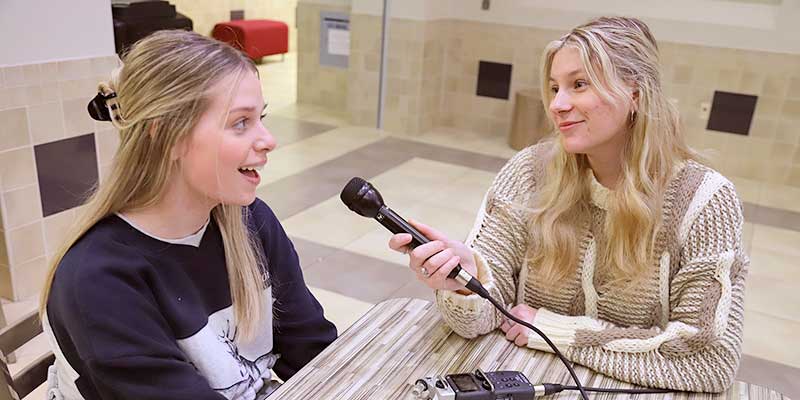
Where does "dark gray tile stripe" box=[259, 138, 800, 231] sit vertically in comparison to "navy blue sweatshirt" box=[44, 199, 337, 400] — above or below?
below

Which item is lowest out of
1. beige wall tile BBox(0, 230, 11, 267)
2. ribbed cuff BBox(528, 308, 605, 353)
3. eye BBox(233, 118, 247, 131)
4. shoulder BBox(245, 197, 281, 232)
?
beige wall tile BBox(0, 230, 11, 267)

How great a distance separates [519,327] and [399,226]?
0.29m

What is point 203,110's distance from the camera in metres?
0.99

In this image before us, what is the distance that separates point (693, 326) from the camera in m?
A: 1.11

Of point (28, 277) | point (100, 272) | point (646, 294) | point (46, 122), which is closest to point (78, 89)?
point (46, 122)

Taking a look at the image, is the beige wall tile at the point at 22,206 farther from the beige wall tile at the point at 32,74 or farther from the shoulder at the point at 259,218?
the shoulder at the point at 259,218

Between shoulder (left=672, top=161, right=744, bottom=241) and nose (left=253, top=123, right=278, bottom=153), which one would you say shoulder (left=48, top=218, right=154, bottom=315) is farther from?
shoulder (left=672, top=161, right=744, bottom=241)

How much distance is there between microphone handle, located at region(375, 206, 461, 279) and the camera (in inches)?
40.4

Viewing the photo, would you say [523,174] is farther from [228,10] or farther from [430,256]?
[228,10]

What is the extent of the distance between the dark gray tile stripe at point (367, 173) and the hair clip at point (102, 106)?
2431 millimetres

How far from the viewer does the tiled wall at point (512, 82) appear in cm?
438

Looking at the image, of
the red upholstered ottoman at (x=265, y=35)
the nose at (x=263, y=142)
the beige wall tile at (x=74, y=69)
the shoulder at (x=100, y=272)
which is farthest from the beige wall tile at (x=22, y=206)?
the red upholstered ottoman at (x=265, y=35)

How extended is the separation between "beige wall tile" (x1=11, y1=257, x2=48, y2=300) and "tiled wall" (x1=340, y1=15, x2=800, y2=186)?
3.12 m

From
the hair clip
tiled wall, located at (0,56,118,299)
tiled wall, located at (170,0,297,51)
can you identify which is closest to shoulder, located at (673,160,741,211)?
the hair clip
